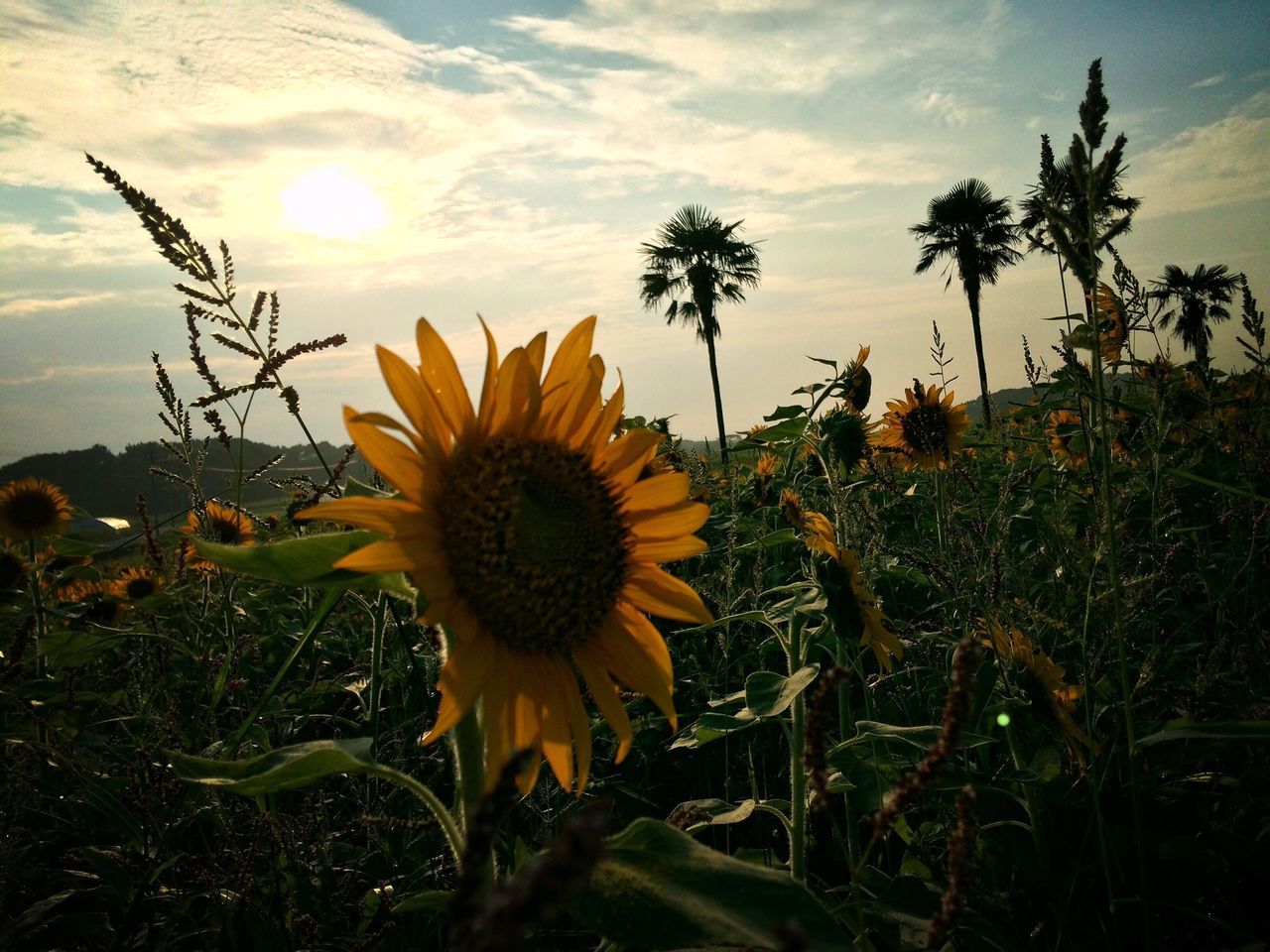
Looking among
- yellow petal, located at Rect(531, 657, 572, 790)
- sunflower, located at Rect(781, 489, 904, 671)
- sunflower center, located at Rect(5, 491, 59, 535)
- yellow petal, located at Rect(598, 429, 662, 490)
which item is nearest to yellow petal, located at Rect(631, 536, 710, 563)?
yellow petal, located at Rect(598, 429, 662, 490)

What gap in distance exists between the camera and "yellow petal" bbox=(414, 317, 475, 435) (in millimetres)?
1147

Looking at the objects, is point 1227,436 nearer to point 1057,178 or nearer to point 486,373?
point 1057,178

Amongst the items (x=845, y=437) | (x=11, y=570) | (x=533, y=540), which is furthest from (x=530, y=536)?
(x=11, y=570)

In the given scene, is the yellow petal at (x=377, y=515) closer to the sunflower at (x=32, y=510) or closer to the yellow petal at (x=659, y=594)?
the yellow petal at (x=659, y=594)

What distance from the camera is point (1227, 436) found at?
12.4ft

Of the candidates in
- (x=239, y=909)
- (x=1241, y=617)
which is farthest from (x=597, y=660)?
(x=1241, y=617)

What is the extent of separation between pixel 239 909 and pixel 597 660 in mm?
831

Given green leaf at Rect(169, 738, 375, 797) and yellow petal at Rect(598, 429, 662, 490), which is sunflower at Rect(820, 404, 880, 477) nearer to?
yellow petal at Rect(598, 429, 662, 490)

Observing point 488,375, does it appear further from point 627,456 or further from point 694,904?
point 694,904

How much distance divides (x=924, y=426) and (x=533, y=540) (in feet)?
13.2

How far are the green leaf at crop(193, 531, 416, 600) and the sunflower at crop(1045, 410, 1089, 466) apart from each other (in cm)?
400

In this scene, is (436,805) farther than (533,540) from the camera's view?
No

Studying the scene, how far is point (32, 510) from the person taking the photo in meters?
4.92

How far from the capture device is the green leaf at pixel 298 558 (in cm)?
91
